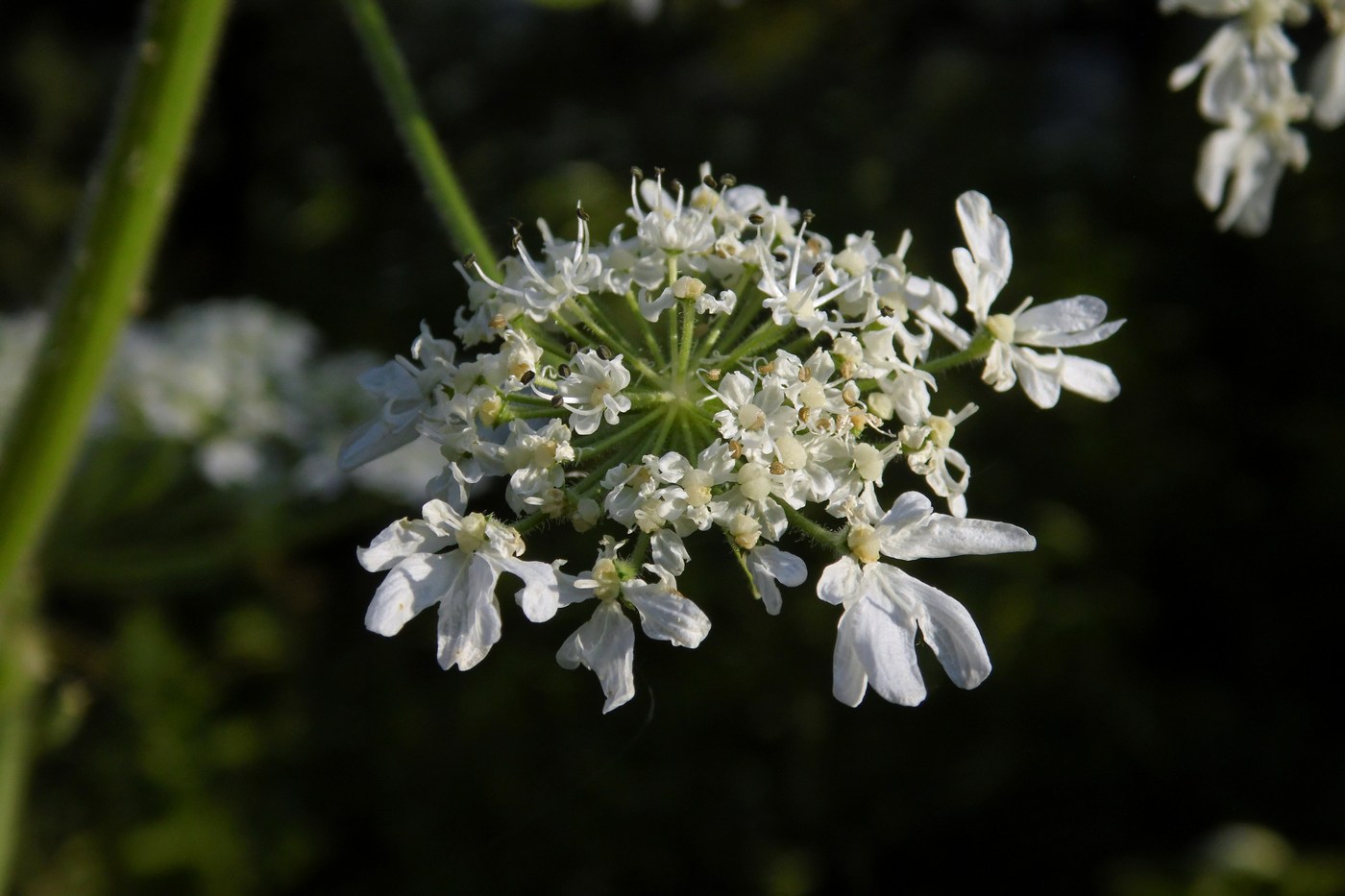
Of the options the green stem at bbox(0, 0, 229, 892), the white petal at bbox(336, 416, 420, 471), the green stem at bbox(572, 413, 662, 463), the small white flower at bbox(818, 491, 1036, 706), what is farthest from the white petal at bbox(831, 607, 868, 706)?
the green stem at bbox(0, 0, 229, 892)

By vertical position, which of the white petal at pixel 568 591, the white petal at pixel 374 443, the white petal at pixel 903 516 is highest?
the white petal at pixel 374 443

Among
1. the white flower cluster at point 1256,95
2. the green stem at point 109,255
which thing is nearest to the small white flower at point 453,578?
the green stem at point 109,255

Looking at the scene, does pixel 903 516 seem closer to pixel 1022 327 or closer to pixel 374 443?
pixel 1022 327

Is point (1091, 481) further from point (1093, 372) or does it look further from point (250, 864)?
point (1093, 372)

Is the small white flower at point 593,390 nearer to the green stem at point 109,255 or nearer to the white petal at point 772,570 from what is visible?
the white petal at point 772,570

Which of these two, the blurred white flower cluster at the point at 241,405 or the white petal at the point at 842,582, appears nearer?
the white petal at the point at 842,582

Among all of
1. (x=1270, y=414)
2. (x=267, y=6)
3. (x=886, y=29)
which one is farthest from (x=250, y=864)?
(x=267, y=6)

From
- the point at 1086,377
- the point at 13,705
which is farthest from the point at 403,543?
the point at 13,705
